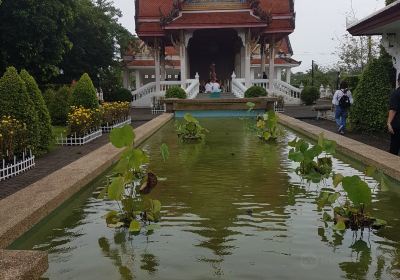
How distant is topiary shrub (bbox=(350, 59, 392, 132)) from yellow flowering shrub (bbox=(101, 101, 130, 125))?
752 cm

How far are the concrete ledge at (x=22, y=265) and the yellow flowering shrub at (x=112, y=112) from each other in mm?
10999

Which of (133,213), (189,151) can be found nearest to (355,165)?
(189,151)

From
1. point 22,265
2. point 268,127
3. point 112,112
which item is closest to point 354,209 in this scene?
point 22,265

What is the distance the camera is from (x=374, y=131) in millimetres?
12547

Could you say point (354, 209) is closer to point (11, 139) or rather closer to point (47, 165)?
point (11, 139)

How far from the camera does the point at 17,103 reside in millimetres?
8641

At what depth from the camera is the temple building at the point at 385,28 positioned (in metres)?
10.8

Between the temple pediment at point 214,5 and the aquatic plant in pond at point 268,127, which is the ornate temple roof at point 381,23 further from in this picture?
the temple pediment at point 214,5

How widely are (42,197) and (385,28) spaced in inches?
408

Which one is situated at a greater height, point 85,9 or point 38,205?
point 85,9

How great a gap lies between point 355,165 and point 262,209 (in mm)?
3482

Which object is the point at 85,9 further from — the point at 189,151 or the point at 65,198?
the point at 65,198

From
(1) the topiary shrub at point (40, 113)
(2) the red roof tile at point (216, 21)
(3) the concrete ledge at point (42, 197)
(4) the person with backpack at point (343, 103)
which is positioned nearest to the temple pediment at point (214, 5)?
(2) the red roof tile at point (216, 21)

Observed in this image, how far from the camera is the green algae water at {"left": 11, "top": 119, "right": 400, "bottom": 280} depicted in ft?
11.7
